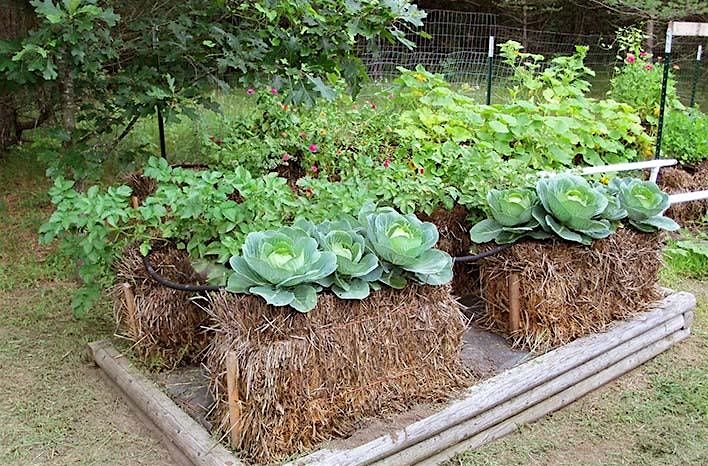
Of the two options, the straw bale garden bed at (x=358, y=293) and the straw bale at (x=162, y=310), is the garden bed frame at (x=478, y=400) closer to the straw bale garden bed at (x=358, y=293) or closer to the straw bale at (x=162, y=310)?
the straw bale garden bed at (x=358, y=293)

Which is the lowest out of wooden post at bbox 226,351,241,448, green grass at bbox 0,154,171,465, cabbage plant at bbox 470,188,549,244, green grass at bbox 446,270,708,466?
green grass at bbox 446,270,708,466

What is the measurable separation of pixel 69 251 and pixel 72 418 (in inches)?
25.2

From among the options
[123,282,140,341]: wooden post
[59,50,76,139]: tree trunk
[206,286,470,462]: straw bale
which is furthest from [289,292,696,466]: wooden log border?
[59,50,76,139]: tree trunk

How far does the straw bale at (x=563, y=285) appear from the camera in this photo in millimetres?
2848

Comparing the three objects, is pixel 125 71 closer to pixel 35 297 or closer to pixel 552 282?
pixel 35 297

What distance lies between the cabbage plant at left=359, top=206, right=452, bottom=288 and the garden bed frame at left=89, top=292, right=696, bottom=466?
18.5 inches

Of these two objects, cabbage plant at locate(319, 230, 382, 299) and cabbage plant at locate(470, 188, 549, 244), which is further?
cabbage plant at locate(470, 188, 549, 244)

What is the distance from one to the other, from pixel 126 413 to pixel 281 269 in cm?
100

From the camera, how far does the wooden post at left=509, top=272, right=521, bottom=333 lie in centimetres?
288

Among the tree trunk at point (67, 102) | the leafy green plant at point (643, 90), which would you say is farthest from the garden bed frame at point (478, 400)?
the leafy green plant at point (643, 90)

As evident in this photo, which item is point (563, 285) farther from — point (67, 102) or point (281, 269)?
point (67, 102)

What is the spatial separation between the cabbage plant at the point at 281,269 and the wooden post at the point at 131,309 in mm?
721

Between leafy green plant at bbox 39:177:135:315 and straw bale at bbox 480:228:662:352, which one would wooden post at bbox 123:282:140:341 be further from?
straw bale at bbox 480:228:662:352

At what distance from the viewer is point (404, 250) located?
7.54 ft
